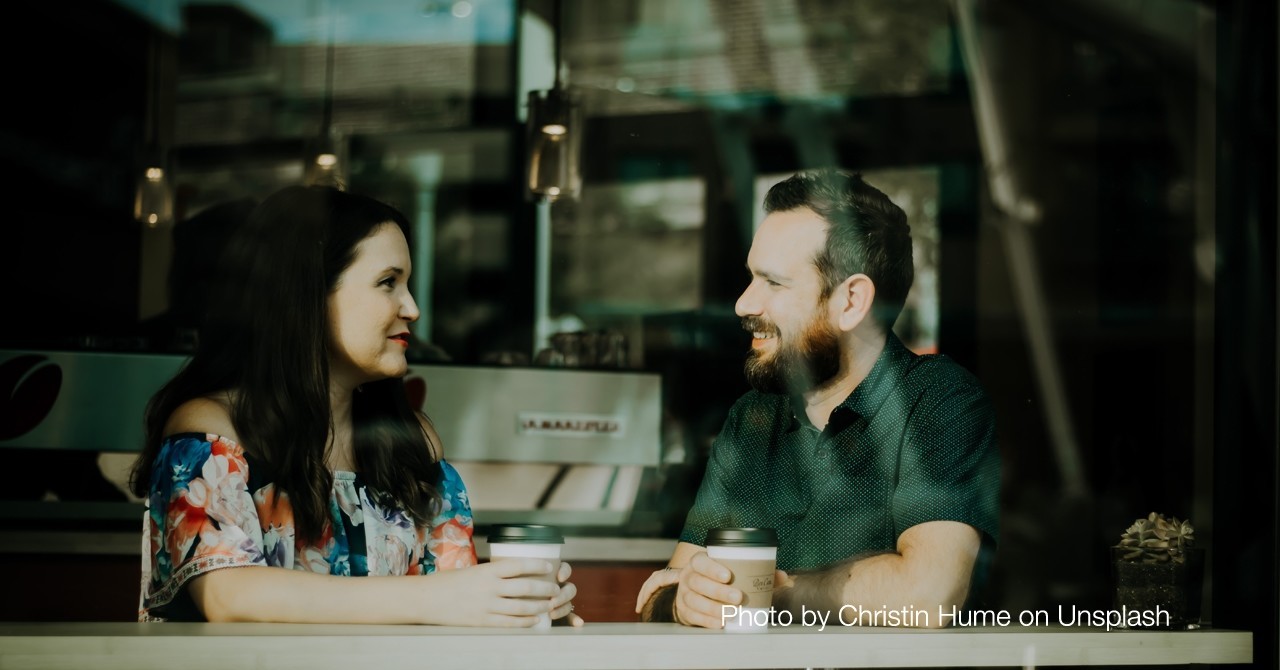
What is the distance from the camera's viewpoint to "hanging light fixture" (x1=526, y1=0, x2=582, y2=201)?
3.47 m

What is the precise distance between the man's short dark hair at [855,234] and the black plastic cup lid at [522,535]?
0.77 m

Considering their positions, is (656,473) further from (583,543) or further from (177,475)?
(177,475)

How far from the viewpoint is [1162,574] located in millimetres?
1867

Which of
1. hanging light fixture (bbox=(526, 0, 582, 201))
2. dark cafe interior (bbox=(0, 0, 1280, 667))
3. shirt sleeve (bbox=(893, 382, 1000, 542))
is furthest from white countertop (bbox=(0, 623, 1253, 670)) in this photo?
hanging light fixture (bbox=(526, 0, 582, 201))

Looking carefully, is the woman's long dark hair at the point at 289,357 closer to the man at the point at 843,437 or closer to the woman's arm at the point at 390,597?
the woman's arm at the point at 390,597

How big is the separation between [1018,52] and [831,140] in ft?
2.88

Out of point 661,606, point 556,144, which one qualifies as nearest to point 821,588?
point 661,606

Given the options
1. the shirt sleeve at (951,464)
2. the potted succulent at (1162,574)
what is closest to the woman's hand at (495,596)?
the shirt sleeve at (951,464)

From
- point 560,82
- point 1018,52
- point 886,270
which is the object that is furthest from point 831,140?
point 886,270

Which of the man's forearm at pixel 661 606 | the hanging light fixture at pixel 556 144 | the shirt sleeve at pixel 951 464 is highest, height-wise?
the hanging light fixture at pixel 556 144

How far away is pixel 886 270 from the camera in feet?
7.32

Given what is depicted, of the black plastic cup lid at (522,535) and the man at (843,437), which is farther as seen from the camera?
the man at (843,437)

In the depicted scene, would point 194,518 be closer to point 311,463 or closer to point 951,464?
point 311,463

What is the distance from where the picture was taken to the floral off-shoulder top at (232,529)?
165 centimetres
